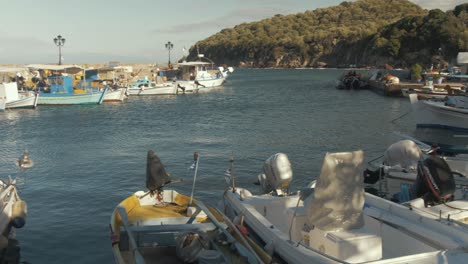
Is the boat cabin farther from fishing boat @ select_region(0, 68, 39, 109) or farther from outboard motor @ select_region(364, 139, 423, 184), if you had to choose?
outboard motor @ select_region(364, 139, 423, 184)

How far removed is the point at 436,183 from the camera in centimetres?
1173

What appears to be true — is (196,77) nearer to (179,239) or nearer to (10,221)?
(10,221)

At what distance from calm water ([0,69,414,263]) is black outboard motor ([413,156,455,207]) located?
7.50 meters

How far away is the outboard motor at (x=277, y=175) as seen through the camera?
12875mm

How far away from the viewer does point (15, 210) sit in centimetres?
1318

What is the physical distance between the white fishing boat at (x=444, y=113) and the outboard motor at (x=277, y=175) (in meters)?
22.7

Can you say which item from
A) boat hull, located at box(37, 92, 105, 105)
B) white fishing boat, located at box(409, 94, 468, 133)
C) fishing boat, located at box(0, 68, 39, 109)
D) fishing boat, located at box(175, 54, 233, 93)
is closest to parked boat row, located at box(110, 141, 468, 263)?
white fishing boat, located at box(409, 94, 468, 133)

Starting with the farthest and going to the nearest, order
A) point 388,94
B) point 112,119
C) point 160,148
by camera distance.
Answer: point 388,94 → point 112,119 → point 160,148

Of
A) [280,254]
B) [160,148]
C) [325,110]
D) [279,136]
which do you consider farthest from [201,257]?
[325,110]

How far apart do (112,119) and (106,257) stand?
104ft

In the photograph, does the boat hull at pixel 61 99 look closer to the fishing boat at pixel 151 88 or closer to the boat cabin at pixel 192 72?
the fishing boat at pixel 151 88

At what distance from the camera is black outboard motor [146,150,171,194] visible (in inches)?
505

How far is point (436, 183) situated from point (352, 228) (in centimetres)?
471

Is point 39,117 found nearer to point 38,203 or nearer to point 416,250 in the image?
point 38,203
